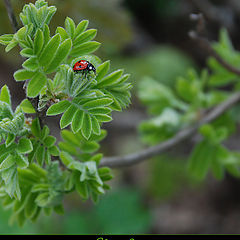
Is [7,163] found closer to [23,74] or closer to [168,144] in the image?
[23,74]

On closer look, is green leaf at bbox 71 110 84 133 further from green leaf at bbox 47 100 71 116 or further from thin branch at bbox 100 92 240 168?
thin branch at bbox 100 92 240 168

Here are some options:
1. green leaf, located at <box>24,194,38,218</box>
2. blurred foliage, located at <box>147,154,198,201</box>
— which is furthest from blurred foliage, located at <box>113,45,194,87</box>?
green leaf, located at <box>24,194,38,218</box>

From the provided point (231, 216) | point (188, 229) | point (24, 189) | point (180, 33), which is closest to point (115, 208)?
point (188, 229)

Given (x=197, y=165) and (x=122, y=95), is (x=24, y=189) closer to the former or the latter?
(x=122, y=95)

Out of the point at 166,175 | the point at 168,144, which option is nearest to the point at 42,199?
the point at 168,144

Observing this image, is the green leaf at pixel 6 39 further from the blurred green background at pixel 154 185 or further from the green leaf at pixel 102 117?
the blurred green background at pixel 154 185

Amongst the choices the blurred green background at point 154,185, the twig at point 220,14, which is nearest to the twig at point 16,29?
the twig at point 220,14
